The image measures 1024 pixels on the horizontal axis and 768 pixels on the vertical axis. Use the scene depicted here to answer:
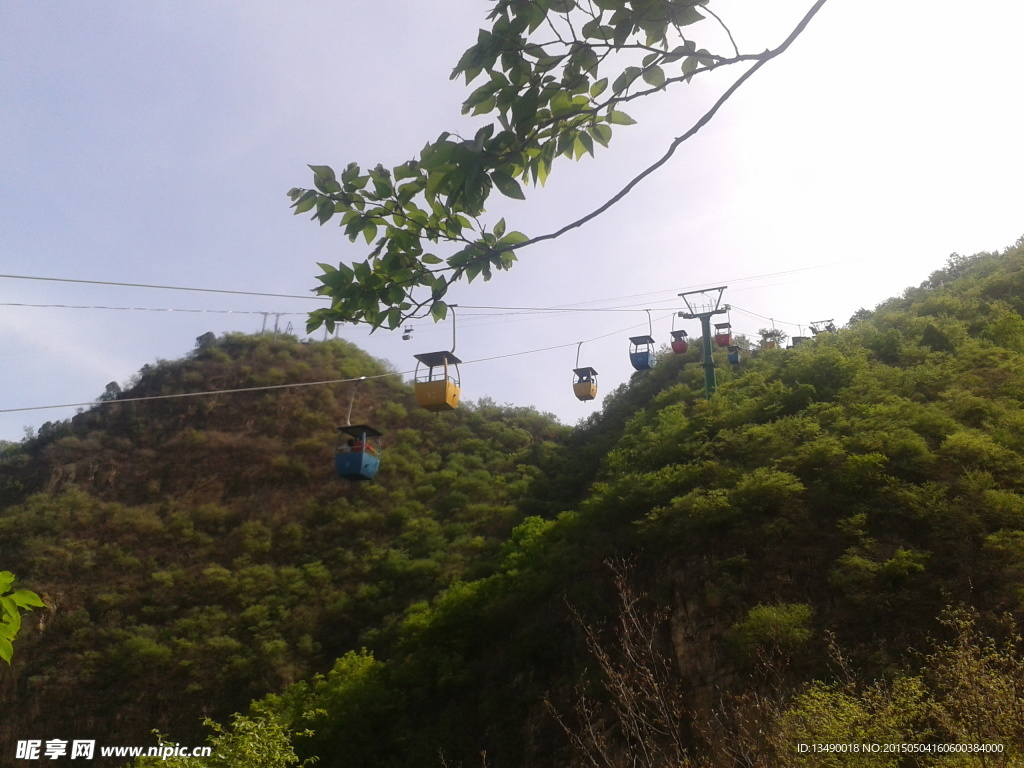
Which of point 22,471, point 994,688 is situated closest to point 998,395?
point 994,688

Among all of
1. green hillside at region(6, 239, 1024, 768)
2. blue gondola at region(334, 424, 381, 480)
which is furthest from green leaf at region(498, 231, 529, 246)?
blue gondola at region(334, 424, 381, 480)

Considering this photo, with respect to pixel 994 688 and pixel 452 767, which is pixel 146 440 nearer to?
pixel 452 767

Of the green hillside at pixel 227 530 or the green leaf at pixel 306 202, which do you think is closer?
the green leaf at pixel 306 202

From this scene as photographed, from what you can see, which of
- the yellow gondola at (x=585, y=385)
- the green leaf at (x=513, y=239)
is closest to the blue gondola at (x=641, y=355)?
the yellow gondola at (x=585, y=385)

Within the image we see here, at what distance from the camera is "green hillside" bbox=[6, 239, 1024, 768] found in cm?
690

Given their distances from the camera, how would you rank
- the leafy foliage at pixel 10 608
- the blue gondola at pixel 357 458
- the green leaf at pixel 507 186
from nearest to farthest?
the green leaf at pixel 507 186 → the leafy foliage at pixel 10 608 → the blue gondola at pixel 357 458

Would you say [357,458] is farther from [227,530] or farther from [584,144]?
[584,144]

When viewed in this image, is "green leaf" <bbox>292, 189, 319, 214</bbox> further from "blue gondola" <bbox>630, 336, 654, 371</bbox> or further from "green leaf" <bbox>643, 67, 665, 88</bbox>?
"blue gondola" <bbox>630, 336, 654, 371</bbox>

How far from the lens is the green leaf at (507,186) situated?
66.6 inches

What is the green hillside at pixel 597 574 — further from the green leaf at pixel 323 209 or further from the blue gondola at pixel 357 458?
the blue gondola at pixel 357 458

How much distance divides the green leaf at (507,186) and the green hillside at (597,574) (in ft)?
9.34

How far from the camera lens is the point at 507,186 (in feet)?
5.57

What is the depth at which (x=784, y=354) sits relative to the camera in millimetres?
18828

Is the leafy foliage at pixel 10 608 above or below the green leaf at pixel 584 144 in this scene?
below
